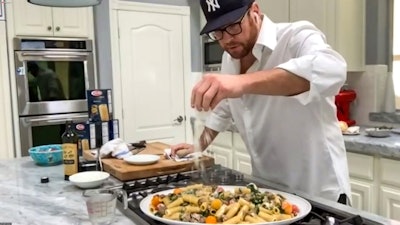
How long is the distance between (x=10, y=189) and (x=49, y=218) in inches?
18.1

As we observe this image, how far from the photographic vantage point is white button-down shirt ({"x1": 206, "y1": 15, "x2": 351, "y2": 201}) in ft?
4.43

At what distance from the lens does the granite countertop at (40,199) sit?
1.12m

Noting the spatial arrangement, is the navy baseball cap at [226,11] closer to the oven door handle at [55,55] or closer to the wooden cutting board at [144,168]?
the wooden cutting board at [144,168]

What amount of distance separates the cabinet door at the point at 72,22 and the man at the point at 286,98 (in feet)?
7.36

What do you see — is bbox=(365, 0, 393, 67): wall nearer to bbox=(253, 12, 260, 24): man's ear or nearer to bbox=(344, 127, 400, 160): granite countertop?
bbox=(344, 127, 400, 160): granite countertop

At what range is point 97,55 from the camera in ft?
12.0

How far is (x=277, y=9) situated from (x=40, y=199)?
253 cm

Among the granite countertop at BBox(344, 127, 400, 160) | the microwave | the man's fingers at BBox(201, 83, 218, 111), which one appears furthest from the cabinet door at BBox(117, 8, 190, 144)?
the man's fingers at BBox(201, 83, 218, 111)

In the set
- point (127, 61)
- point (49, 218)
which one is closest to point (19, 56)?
point (127, 61)

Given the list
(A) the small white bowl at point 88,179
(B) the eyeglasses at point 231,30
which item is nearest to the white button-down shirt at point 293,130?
(B) the eyeglasses at point 231,30

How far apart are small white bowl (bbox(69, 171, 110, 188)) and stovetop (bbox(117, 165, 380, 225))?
3.9 inches

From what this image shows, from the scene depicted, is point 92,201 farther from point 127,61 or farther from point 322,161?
point 127,61

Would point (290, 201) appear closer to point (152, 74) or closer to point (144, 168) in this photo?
point (144, 168)

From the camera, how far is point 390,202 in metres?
2.32
